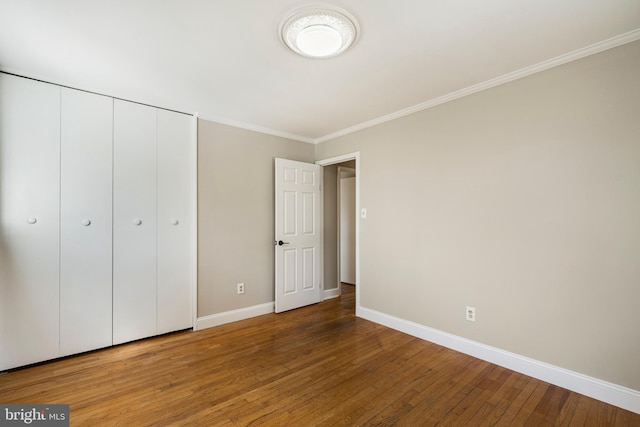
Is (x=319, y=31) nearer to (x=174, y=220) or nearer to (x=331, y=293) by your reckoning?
(x=174, y=220)

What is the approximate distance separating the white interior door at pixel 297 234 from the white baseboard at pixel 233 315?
155 millimetres

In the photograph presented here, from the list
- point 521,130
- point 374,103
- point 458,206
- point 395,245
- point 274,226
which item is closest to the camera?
point 521,130

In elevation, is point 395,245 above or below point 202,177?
below

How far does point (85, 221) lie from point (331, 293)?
327 cm

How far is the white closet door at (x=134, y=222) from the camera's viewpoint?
2734 mm

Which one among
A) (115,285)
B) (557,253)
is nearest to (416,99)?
A: (557,253)

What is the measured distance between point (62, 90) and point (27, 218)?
3.84ft

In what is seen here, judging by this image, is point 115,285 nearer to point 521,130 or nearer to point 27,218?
point 27,218

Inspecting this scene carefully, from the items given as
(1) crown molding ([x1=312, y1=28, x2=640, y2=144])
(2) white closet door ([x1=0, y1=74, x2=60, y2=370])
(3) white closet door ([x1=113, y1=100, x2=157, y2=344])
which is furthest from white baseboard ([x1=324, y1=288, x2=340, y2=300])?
(2) white closet door ([x1=0, y1=74, x2=60, y2=370])

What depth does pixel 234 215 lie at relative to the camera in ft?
11.4

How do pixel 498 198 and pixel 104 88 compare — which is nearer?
pixel 498 198

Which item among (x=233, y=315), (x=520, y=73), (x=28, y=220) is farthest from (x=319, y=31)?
(x=233, y=315)

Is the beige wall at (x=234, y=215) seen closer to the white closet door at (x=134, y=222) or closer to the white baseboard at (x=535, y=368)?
the white closet door at (x=134, y=222)

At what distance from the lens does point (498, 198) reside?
241 cm
